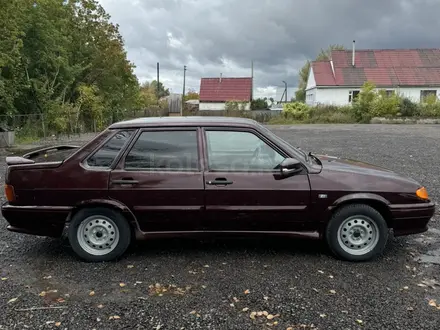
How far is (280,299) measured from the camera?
125 inches

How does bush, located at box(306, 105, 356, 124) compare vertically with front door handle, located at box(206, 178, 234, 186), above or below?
above

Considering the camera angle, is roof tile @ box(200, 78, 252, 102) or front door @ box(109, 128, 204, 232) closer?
front door @ box(109, 128, 204, 232)

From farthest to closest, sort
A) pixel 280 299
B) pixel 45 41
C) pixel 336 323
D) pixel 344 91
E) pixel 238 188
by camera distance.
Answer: pixel 344 91 → pixel 45 41 → pixel 238 188 → pixel 280 299 → pixel 336 323

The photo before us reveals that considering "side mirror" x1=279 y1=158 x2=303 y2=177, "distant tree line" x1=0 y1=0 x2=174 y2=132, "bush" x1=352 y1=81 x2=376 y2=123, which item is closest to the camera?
"side mirror" x1=279 y1=158 x2=303 y2=177

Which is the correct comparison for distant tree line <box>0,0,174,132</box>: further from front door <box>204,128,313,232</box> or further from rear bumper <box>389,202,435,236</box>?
rear bumper <box>389,202,435,236</box>

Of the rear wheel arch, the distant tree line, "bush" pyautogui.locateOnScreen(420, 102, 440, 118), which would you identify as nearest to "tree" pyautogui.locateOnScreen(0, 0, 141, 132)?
the distant tree line

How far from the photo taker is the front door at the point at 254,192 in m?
3.82

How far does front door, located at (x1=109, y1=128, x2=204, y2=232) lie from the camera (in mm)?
3848

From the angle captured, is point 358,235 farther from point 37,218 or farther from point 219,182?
point 37,218

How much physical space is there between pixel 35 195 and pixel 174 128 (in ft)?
5.32

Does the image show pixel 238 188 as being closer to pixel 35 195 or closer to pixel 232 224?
pixel 232 224

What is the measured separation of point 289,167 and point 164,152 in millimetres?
1337

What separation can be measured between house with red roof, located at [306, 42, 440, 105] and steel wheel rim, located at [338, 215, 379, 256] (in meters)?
37.9

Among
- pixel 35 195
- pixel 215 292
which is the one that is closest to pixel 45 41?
pixel 35 195
